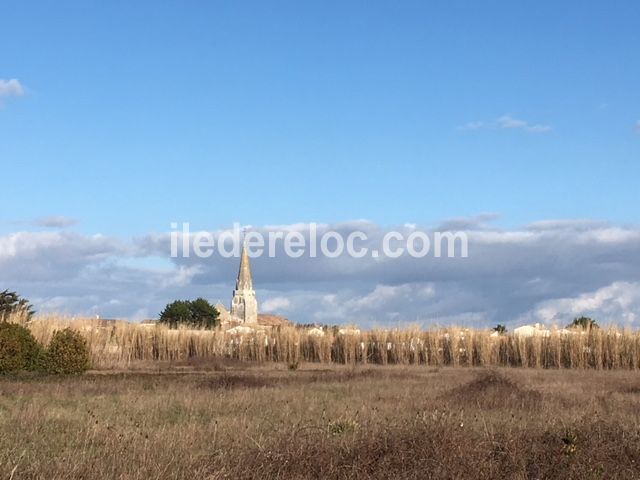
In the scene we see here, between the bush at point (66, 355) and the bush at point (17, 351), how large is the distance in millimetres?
785

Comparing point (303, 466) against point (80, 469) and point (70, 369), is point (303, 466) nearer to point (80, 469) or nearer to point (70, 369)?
point (80, 469)

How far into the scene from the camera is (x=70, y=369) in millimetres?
27719

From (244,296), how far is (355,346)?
46.9 metres

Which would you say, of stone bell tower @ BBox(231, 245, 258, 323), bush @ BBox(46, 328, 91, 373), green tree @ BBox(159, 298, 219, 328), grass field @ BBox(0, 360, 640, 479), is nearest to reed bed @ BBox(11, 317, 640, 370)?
bush @ BBox(46, 328, 91, 373)

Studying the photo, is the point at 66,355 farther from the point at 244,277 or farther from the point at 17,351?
the point at 244,277

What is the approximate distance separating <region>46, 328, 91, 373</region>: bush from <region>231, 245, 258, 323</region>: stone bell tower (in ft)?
191

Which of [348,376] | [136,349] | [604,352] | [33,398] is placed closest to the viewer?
[33,398]

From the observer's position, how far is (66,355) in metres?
27.8

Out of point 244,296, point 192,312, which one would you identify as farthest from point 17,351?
point 244,296

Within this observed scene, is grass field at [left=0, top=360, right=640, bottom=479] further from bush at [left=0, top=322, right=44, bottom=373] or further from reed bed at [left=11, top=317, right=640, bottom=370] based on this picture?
reed bed at [left=11, top=317, right=640, bottom=370]

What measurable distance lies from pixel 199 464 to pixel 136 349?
32764 millimetres

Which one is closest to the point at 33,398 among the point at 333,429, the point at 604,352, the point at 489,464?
the point at 333,429

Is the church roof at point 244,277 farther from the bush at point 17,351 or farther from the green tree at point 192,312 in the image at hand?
the bush at point 17,351

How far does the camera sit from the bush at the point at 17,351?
89.4 feet
